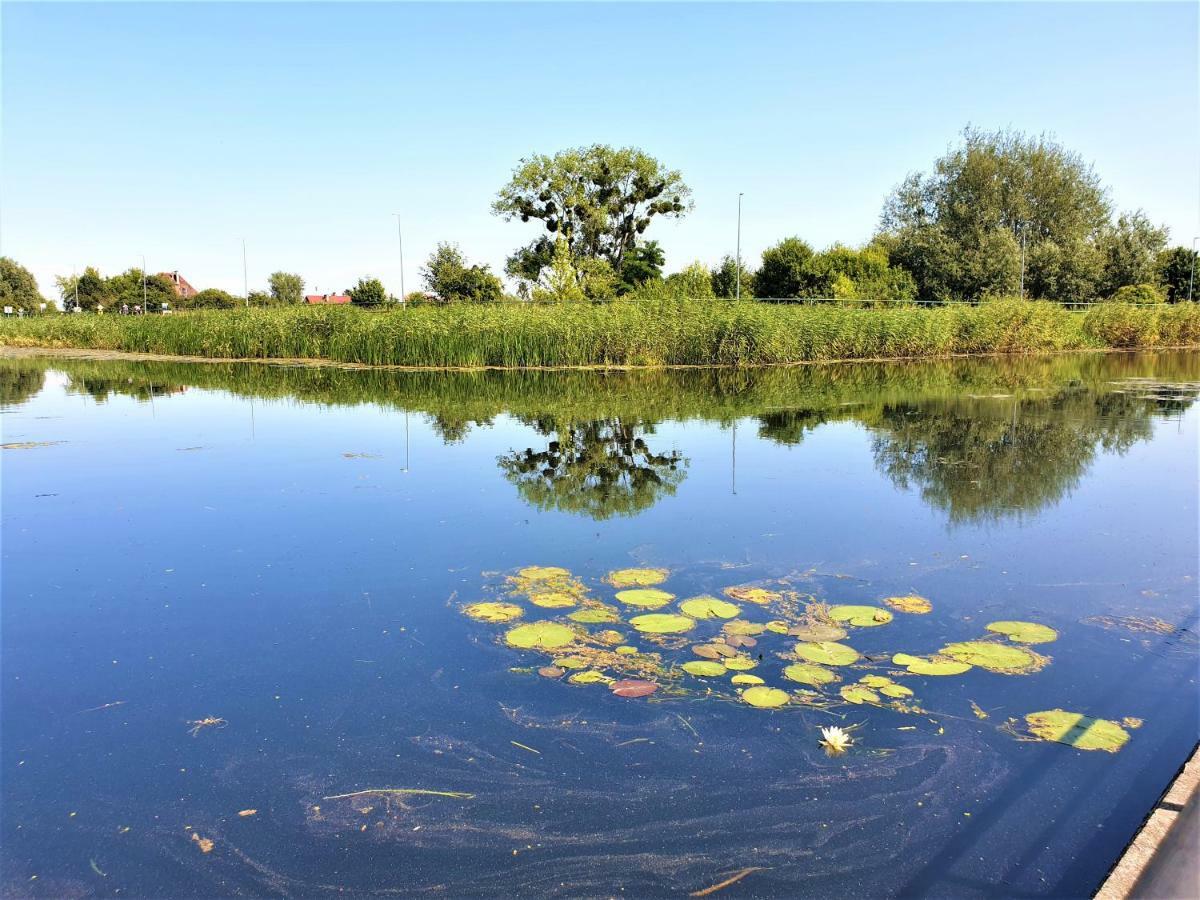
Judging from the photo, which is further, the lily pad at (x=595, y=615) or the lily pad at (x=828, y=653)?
the lily pad at (x=595, y=615)

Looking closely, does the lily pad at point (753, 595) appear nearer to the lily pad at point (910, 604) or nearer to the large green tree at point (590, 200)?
the lily pad at point (910, 604)

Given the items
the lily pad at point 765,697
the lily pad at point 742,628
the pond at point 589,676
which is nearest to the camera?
the pond at point 589,676

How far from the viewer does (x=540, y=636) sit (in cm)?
454

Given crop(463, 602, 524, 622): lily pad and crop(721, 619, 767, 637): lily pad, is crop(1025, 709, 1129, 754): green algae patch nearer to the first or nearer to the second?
crop(721, 619, 767, 637): lily pad

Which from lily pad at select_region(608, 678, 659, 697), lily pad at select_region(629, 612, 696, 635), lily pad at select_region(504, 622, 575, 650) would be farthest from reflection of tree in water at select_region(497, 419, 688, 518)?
lily pad at select_region(608, 678, 659, 697)

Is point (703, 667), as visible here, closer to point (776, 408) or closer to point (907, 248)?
point (776, 408)

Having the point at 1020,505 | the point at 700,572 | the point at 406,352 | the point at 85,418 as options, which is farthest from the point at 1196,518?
the point at 406,352

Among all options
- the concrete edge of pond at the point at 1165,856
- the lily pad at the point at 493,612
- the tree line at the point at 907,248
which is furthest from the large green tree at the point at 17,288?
the concrete edge of pond at the point at 1165,856

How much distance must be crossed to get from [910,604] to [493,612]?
2.49m

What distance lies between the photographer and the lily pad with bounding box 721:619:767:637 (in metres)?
4.56

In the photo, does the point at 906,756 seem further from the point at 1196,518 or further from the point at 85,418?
the point at 85,418

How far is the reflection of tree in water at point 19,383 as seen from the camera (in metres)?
16.9

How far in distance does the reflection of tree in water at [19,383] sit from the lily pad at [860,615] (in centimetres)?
1672

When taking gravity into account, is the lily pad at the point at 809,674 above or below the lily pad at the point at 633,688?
above
